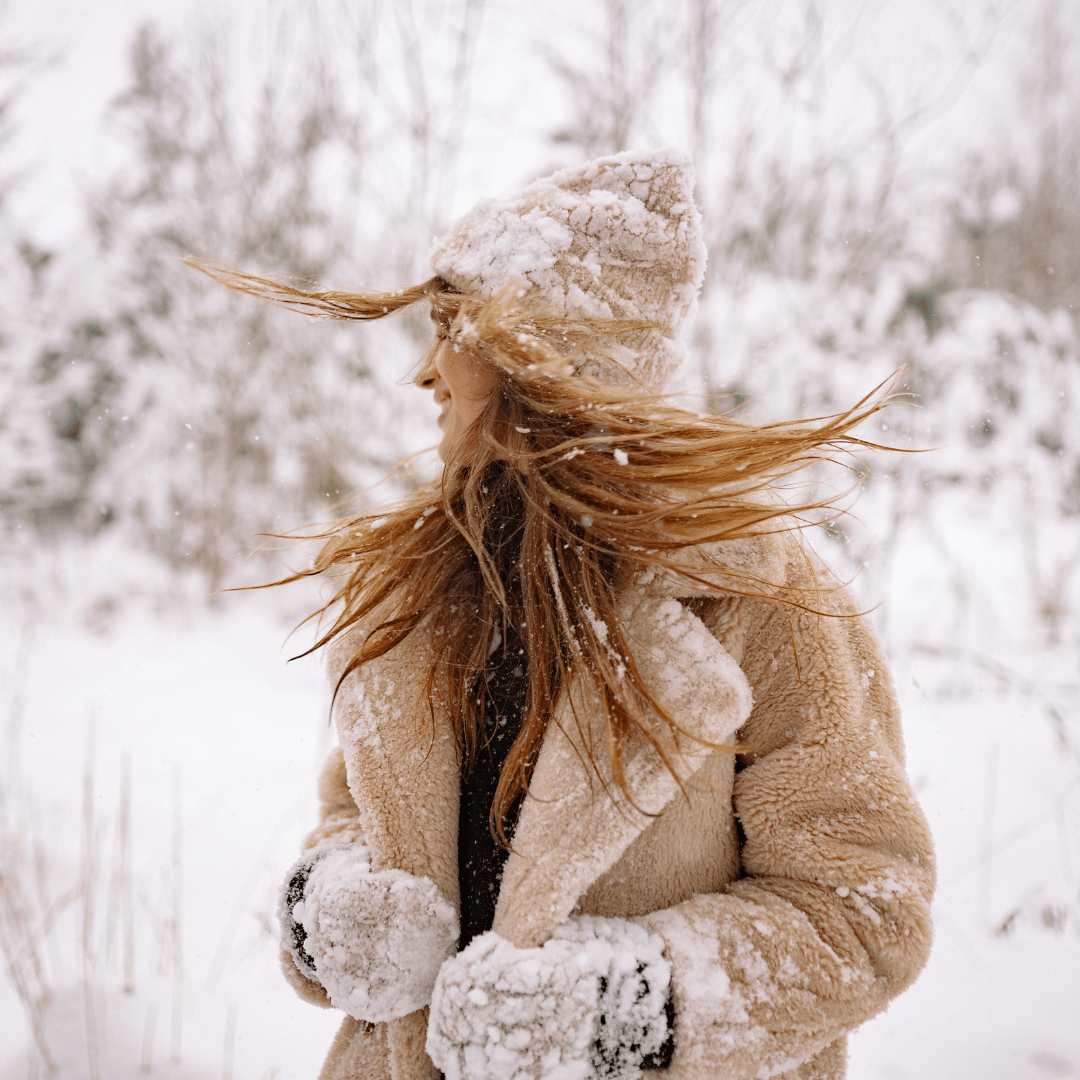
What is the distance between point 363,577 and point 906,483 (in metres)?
3.34

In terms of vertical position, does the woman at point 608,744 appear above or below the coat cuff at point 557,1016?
above

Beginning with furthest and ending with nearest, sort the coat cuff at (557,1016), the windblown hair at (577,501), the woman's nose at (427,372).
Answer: the woman's nose at (427,372) → the windblown hair at (577,501) → the coat cuff at (557,1016)

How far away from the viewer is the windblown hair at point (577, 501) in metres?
0.90

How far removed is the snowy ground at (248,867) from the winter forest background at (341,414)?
1 centimetres

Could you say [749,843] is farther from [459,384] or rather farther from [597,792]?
[459,384]

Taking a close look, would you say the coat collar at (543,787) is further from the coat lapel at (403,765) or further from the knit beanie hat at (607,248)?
the knit beanie hat at (607,248)

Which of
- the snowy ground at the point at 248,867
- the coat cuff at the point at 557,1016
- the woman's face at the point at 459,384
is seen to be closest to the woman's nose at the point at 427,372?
the woman's face at the point at 459,384

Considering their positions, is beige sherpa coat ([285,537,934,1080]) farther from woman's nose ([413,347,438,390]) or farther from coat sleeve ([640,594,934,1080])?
woman's nose ([413,347,438,390])

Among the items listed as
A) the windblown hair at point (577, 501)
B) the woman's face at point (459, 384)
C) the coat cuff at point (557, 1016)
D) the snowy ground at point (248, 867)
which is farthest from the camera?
the snowy ground at point (248, 867)

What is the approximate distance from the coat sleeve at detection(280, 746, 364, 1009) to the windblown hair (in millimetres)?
260

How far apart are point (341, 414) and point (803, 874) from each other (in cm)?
482

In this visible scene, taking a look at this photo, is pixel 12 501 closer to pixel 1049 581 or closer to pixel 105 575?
A: pixel 105 575

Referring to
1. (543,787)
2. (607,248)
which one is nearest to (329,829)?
(543,787)

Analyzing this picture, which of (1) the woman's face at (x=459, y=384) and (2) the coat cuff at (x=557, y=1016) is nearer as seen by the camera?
(2) the coat cuff at (x=557, y=1016)
